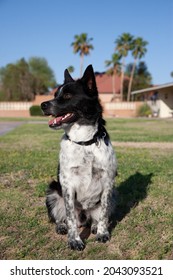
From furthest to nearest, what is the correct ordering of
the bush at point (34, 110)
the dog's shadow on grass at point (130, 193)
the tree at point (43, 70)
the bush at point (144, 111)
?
the tree at point (43, 70) < the bush at point (34, 110) < the bush at point (144, 111) < the dog's shadow on grass at point (130, 193)

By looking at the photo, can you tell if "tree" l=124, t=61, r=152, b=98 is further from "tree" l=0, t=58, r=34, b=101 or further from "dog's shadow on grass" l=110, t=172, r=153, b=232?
"dog's shadow on grass" l=110, t=172, r=153, b=232

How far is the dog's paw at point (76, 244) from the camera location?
356 cm

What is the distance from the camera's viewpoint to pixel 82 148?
3832 mm

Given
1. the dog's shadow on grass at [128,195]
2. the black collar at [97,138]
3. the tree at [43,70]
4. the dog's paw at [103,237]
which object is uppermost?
the tree at [43,70]

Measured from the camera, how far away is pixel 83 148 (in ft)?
12.6

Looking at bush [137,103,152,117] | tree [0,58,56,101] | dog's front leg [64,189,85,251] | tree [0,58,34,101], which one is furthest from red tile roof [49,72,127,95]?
dog's front leg [64,189,85,251]

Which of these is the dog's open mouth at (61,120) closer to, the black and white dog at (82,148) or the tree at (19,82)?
the black and white dog at (82,148)

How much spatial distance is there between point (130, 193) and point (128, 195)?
12cm

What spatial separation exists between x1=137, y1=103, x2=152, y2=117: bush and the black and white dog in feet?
129

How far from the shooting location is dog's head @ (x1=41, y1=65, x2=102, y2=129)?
149 inches

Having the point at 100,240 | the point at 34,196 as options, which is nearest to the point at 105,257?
the point at 100,240

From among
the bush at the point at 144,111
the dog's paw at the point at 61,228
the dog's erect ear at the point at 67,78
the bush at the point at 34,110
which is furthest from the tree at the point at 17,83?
the dog's paw at the point at 61,228

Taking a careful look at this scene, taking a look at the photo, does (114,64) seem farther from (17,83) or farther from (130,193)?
(130,193)

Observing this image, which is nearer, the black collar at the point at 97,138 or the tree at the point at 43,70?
the black collar at the point at 97,138
